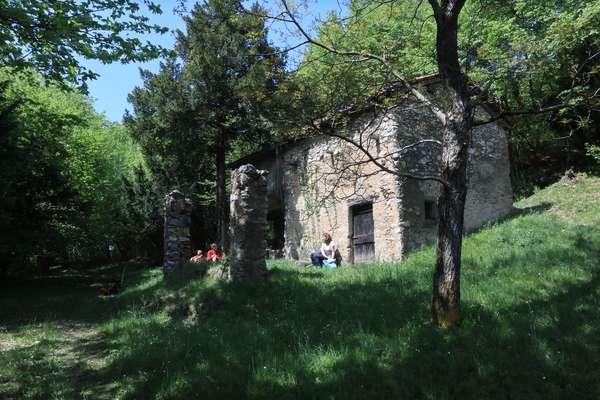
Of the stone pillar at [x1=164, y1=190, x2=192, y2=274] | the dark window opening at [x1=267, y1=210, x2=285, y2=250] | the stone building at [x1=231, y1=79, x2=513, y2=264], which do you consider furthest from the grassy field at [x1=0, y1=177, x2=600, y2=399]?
the dark window opening at [x1=267, y1=210, x2=285, y2=250]

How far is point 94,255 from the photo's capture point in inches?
1358

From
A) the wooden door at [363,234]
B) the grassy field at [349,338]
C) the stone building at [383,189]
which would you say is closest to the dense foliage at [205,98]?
the stone building at [383,189]

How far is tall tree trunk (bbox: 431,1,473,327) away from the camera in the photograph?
5.43 meters

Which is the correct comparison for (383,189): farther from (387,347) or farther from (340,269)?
(387,347)

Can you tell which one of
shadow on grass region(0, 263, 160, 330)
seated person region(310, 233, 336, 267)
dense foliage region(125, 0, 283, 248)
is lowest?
shadow on grass region(0, 263, 160, 330)

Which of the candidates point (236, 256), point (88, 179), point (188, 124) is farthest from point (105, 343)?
point (88, 179)

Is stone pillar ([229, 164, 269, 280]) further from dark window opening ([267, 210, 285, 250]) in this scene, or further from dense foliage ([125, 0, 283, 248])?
dark window opening ([267, 210, 285, 250])

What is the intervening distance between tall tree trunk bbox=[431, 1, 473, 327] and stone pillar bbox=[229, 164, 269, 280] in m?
4.69

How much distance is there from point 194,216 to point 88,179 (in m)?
7.99

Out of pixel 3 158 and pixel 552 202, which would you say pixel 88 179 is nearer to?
pixel 3 158

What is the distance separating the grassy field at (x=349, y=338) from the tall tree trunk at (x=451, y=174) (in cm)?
41

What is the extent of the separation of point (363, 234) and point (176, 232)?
5678 millimetres

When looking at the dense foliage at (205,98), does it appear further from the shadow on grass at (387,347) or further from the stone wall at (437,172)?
the shadow on grass at (387,347)

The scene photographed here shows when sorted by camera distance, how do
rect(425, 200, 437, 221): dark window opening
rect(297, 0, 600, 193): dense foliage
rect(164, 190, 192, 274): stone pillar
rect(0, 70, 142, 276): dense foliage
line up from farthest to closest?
rect(164, 190, 192, 274): stone pillar, rect(425, 200, 437, 221): dark window opening, rect(0, 70, 142, 276): dense foliage, rect(297, 0, 600, 193): dense foliage
